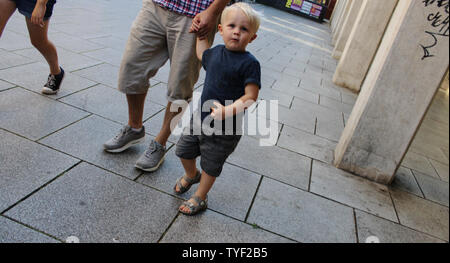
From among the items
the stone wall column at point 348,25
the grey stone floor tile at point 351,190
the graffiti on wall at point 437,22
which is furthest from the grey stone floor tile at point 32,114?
the stone wall column at point 348,25

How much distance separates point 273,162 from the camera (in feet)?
9.81

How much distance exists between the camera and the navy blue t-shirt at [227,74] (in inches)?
64.7

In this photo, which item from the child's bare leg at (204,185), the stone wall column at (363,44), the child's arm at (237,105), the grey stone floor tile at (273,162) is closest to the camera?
the child's arm at (237,105)

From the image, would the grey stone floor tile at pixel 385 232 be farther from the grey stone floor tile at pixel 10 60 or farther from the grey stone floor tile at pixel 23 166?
the grey stone floor tile at pixel 10 60

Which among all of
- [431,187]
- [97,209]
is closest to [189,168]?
[97,209]

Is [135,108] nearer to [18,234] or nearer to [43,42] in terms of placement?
[18,234]

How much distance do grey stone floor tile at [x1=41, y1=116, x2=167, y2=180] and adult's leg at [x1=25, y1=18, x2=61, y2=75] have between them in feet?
2.56

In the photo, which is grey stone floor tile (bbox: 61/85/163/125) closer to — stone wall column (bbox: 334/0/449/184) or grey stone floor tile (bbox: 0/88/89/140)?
grey stone floor tile (bbox: 0/88/89/140)

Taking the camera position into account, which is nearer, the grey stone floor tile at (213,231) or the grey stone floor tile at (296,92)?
the grey stone floor tile at (213,231)

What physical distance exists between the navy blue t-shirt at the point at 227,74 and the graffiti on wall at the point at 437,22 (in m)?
1.81

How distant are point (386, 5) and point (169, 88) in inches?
228

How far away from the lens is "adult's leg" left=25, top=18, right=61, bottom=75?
287 centimetres

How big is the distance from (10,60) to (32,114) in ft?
4.50

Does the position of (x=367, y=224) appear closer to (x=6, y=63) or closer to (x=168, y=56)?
(x=168, y=56)
